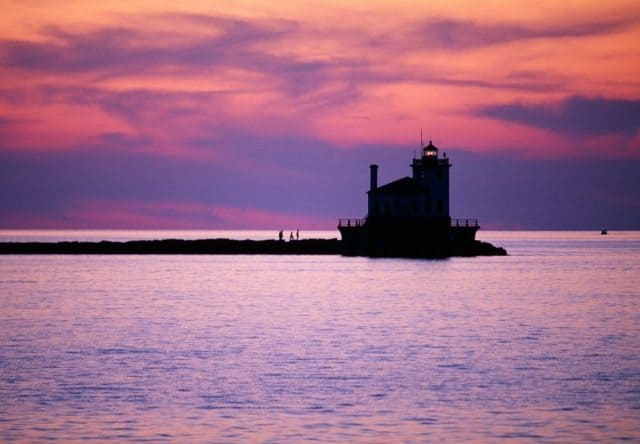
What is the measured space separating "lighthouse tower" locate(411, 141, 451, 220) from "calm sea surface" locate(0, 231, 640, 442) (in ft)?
104

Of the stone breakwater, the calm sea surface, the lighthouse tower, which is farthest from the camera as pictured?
the stone breakwater

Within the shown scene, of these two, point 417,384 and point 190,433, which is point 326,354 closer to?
point 417,384

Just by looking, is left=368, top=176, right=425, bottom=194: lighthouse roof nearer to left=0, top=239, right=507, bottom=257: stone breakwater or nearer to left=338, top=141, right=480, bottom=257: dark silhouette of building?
left=338, top=141, right=480, bottom=257: dark silhouette of building

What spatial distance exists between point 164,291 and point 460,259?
62.1 metres

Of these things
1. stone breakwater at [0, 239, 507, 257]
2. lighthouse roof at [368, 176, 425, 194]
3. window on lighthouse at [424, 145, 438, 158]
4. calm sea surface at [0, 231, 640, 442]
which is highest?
window on lighthouse at [424, 145, 438, 158]

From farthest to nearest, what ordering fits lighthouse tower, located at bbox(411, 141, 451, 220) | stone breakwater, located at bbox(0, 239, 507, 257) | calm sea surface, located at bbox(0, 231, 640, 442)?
1. stone breakwater, located at bbox(0, 239, 507, 257)
2. lighthouse tower, located at bbox(411, 141, 451, 220)
3. calm sea surface, located at bbox(0, 231, 640, 442)

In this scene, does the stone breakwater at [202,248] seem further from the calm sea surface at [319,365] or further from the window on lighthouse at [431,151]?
the calm sea surface at [319,365]

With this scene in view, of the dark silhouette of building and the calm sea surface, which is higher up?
the dark silhouette of building

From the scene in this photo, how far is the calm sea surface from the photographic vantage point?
77.6ft

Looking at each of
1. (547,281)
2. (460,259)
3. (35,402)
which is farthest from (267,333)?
(460,259)

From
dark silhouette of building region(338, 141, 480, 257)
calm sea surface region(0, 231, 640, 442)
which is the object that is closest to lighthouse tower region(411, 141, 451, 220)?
dark silhouette of building region(338, 141, 480, 257)

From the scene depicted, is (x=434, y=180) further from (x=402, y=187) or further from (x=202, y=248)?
(x=202, y=248)

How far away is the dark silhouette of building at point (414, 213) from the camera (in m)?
101

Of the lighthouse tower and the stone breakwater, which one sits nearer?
the lighthouse tower
